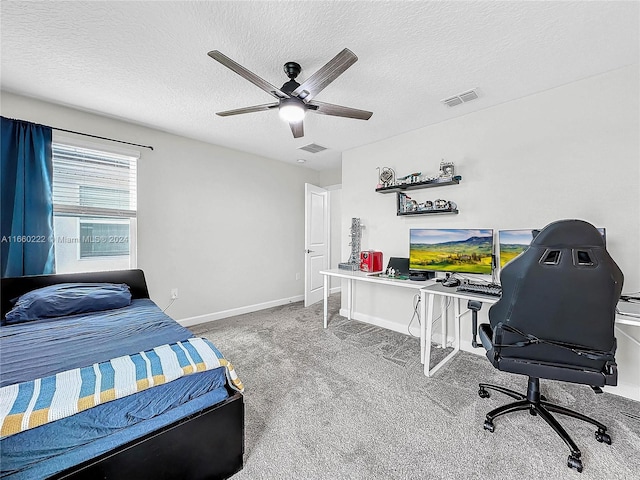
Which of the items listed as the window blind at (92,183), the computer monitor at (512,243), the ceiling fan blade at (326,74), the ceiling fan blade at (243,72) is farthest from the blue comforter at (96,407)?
the computer monitor at (512,243)

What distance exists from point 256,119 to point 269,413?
273cm

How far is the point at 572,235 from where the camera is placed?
1.33m

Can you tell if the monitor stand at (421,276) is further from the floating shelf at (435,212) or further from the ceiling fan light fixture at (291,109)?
the ceiling fan light fixture at (291,109)

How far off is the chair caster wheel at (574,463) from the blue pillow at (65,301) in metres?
3.24

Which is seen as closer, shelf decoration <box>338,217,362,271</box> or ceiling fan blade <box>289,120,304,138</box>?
ceiling fan blade <box>289,120,304,138</box>

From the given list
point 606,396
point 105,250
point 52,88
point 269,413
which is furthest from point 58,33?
point 606,396

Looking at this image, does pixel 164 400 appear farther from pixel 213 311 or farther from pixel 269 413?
pixel 213 311

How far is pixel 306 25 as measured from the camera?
5.26 ft

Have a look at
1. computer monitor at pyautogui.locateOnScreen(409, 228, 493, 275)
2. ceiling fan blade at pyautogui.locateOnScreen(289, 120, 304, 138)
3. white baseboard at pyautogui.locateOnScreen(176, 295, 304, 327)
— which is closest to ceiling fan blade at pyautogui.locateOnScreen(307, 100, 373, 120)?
ceiling fan blade at pyautogui.locateOnScreen(289, 120, 304, 138)

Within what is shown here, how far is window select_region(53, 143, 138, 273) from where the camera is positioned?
2.66m

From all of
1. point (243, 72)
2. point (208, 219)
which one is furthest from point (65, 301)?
point (243, 72)

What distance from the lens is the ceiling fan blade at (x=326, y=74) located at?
1477 millimetres

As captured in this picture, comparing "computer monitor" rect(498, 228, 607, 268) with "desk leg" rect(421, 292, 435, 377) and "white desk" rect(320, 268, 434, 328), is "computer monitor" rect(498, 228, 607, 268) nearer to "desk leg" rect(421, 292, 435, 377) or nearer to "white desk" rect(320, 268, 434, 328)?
"white desk" rect(320, 268, 434, 328)

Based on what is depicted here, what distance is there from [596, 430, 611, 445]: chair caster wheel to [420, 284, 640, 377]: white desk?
64cm
